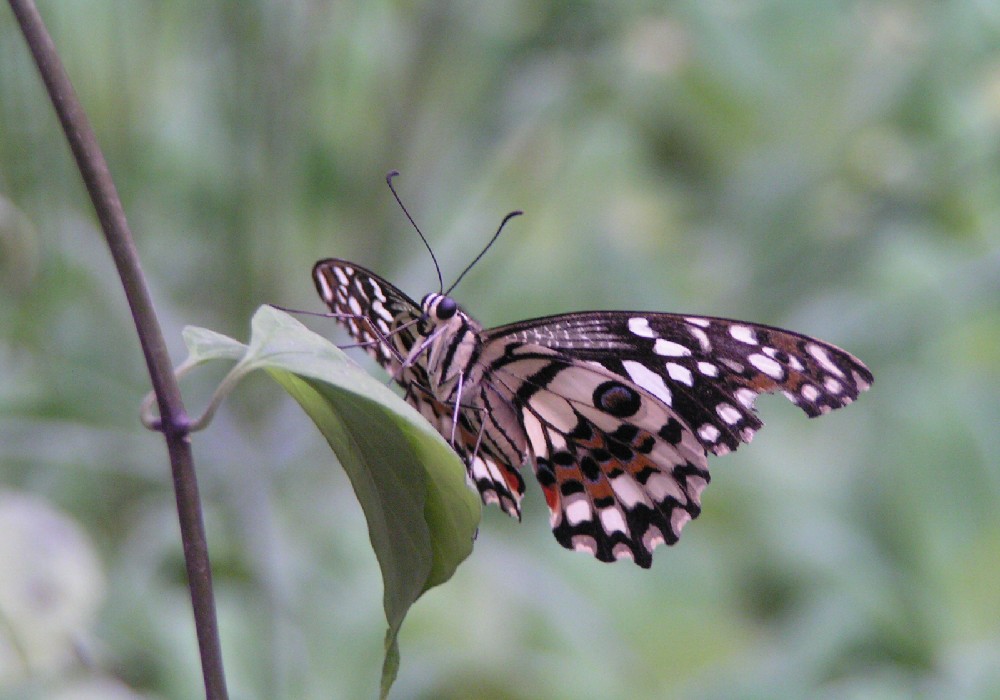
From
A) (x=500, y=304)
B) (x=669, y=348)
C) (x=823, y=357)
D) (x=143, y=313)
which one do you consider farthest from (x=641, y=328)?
(x=500, y=304)

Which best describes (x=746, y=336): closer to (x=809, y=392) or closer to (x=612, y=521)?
(x=809, y=392)

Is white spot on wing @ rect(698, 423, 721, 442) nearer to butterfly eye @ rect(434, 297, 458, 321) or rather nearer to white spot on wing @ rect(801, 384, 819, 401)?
white spot on wing @ rect(801, 384, 819, 401)

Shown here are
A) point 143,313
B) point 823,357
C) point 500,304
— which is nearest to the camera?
point 143,313

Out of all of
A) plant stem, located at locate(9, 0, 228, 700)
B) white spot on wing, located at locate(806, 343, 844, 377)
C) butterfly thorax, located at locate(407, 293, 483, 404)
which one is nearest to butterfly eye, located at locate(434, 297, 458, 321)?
butterfly thorax, located at locate(407, 293, 483, 404)

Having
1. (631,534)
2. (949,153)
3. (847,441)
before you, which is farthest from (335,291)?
(949,153)

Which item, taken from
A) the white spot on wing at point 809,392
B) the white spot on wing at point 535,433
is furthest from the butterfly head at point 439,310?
the white spot on wing at point 809,392

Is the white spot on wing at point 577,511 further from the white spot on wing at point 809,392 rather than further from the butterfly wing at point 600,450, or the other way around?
the white spot on wing at point 809,392
